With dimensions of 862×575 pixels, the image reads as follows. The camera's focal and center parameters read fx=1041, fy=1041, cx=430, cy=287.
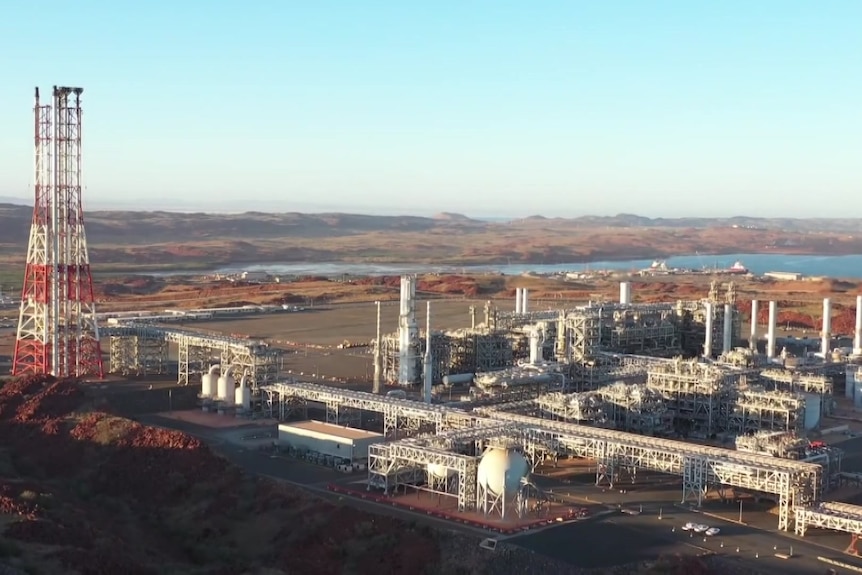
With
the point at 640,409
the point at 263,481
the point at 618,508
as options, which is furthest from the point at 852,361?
the point at 263,481

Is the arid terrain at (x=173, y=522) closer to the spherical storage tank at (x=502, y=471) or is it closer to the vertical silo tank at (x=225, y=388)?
the spherical storage tank at (x=502, y=471)

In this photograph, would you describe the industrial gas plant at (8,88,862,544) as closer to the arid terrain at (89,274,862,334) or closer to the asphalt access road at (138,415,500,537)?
the asphalt access road at (138,415,500,537)

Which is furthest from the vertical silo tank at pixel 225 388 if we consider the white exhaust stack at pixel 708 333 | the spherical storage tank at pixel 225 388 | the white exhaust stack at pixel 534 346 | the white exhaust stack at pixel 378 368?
the white exhaust stack at pixel 708 333

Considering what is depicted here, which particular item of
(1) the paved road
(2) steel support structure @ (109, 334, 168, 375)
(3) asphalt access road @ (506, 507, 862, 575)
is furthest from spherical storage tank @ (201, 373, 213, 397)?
(3) asphalt access road @ (506, 507, 862, 575)

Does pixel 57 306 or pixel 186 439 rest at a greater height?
pixel 57 306

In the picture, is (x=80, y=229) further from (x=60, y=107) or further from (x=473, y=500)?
(x=473, y=500)

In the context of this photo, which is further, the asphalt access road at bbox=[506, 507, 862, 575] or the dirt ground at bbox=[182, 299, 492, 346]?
the dirt ground at bbox=[182, 299, 492, 346]

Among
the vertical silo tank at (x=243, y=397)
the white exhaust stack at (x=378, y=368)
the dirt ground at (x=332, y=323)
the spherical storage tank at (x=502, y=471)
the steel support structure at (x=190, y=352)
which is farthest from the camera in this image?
the dirt ground at (x=332, y=323)

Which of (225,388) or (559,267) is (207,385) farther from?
(559,267)
